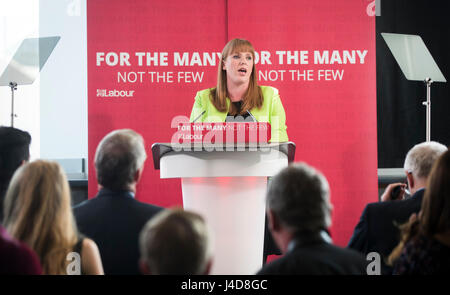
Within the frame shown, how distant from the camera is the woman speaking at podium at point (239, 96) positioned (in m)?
3.97

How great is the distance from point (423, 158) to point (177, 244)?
162 centimetres

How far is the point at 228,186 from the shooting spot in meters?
3.02

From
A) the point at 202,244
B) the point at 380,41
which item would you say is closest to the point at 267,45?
the point at 380,41

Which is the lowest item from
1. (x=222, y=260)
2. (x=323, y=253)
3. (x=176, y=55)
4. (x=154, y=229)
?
(x=222, y=260)

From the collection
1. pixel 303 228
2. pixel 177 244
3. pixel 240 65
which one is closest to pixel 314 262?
pixel 303 228

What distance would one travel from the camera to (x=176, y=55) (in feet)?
15.8

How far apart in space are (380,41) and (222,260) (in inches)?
139

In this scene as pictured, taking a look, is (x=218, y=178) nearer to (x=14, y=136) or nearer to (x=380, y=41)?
(x=14, y=136)

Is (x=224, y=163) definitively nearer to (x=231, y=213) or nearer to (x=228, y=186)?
(x=228, y=186)

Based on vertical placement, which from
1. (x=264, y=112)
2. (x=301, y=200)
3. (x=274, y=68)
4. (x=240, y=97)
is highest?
(x=274, y=68)

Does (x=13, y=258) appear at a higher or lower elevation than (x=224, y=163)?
lower

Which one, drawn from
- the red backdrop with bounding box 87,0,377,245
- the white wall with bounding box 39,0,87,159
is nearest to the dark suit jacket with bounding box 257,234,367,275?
the red backdrop with bounding box 87,0,377,245

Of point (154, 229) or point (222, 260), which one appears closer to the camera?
point (154, 229)

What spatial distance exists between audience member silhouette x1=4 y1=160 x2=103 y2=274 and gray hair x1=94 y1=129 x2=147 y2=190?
1.13 feet
